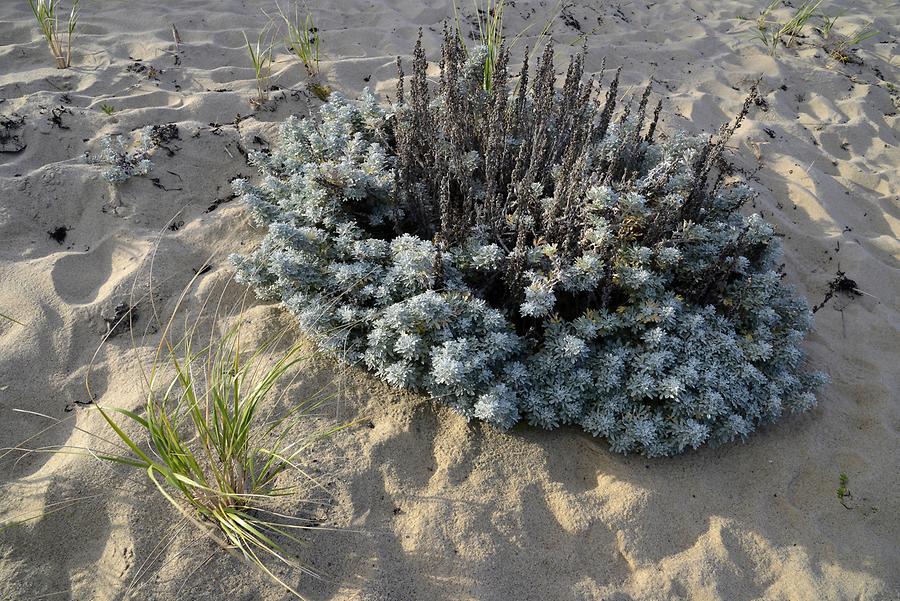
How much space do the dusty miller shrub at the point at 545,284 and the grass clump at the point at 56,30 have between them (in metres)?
2.77

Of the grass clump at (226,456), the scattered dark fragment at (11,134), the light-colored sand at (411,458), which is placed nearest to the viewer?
the grass clump at (226,456)

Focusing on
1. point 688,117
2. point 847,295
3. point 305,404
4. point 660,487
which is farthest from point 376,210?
point 688,117

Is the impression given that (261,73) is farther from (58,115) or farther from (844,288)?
(844,288)

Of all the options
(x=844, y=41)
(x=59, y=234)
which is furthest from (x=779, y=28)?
(x=59, y=234)

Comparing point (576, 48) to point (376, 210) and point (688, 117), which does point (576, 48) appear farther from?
point (376, 210)

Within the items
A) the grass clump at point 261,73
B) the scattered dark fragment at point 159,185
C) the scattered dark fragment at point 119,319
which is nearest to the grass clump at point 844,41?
the grass clump at point 261,73

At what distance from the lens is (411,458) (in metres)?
2.61

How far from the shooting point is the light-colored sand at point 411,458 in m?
2.24

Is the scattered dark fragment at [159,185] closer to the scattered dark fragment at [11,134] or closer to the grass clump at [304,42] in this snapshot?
the scattered dark fragment at [11,134]

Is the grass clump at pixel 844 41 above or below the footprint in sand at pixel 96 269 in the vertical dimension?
above

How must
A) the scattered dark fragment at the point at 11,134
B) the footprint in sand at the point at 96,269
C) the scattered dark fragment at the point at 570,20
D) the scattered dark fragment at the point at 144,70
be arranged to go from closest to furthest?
the footprint in sand at the point at 96,269 → the scattered dark fragment at the point at 11,134 → the scattered dark fragment at the point at 144,70 → the scattered dark fragment at the point at 570,20

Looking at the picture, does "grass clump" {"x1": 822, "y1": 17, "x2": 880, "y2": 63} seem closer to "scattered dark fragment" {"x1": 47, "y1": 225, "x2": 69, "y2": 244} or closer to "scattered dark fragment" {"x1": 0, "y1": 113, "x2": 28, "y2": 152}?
"scattered dark fragment" {"x1": 47, "y1": 225, "x2": 69, "y2": 244}

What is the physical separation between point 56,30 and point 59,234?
2.69 m

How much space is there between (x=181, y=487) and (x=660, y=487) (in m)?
2.06
